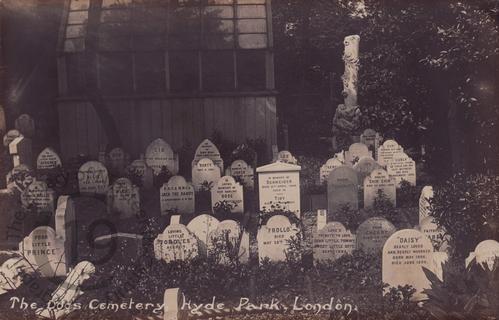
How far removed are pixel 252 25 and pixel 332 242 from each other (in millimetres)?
6862

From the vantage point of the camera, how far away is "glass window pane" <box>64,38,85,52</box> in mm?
11867

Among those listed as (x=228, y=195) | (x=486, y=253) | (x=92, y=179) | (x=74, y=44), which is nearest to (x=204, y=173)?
(x=228, y=195)

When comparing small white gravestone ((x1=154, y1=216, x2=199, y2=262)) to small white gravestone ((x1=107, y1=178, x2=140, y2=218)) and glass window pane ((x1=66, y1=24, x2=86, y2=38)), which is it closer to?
small white gravestone ((x1=107, y1=178, x2=140, y2=218))

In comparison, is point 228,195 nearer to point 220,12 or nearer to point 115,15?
point 115,15

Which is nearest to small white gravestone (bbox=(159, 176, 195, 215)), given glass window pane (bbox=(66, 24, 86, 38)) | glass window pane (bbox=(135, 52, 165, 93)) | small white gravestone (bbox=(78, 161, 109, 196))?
small white gravestone (bbox=(78, 161, 109, 196))

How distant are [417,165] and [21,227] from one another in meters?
7.51

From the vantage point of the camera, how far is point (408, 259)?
21.4 feet

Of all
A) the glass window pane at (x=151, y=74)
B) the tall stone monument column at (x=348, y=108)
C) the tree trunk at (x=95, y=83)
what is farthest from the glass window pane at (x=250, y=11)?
the tree trunk at (x=95, y=83)

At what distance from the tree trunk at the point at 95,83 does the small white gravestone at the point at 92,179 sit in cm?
171

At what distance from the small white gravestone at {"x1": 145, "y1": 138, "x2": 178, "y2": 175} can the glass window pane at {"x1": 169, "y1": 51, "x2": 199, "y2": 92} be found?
73.0 inches

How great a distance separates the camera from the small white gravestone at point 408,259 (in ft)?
21.3

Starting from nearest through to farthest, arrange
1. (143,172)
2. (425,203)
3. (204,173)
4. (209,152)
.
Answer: (425,203) < (204,173) < (143,172) < (209,152)

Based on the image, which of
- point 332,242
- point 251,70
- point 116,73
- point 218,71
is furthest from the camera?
point 116,73

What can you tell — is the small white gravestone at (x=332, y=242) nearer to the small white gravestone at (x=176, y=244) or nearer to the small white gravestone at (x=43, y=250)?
the small white gravestone at (x=176, y=244)
